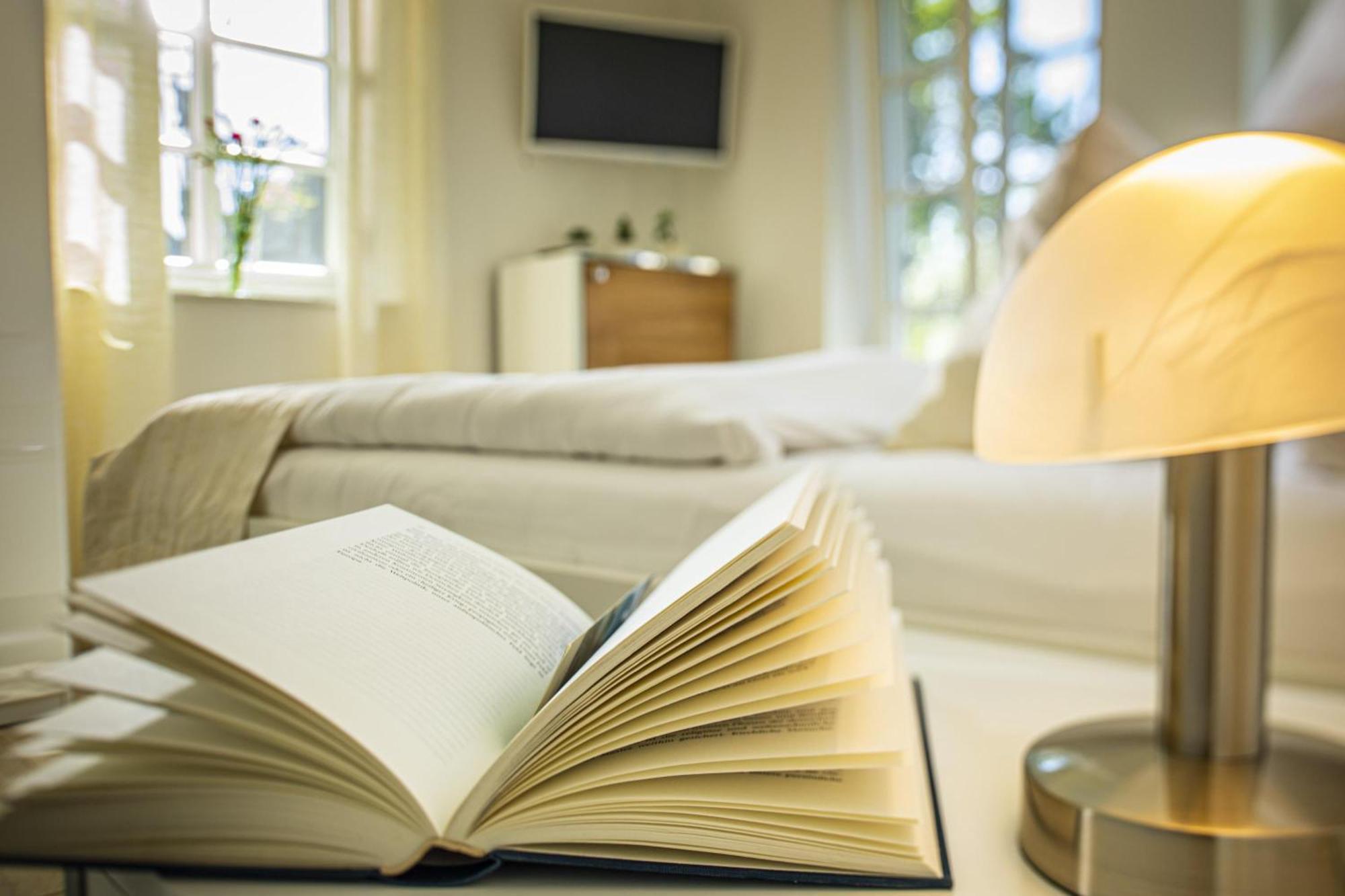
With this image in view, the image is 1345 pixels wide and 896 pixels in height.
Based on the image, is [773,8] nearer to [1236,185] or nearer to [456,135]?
[456,135]

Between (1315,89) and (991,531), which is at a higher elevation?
(1315,89)

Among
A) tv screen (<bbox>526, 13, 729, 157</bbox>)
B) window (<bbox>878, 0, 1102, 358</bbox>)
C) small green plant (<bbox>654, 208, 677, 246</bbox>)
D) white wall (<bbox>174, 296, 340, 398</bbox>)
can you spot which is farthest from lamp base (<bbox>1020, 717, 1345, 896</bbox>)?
window (<bbox>878, 0, 1102, 358</bbox>)

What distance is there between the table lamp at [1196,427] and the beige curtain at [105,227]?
390 mm

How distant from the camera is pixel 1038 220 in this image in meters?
1.29

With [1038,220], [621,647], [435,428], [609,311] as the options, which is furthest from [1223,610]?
[609,311]

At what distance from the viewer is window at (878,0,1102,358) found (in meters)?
3.38

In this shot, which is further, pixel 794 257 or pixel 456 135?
pixel 794 257

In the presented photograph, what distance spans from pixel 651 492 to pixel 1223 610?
1.85 ft

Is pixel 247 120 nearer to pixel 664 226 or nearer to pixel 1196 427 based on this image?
pixel 1196 427

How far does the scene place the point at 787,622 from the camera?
0.35 m

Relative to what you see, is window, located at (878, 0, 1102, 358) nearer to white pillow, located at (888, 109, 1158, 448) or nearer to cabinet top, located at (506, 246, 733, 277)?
cabinet top, located at (506, 246, 733, 277)

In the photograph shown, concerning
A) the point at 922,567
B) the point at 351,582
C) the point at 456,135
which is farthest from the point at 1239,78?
the point at 351,582

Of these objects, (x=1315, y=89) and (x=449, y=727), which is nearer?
(x=449, y=727)

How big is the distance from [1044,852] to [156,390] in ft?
1.41
